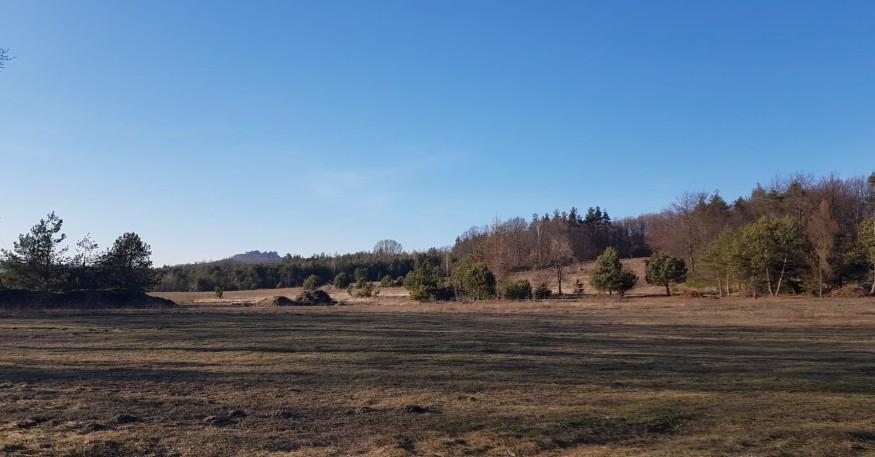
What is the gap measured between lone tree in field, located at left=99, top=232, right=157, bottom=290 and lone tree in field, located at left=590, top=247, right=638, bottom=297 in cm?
4809

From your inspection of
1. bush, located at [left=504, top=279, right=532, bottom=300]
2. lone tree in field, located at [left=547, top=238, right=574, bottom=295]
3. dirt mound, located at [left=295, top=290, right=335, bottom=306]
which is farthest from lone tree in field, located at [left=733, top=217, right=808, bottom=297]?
dirt mound, located at [left=295, top=290, right=335, bottom=306]

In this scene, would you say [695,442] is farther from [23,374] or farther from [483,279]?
[483,279]

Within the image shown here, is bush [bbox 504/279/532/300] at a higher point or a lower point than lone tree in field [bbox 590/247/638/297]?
lower

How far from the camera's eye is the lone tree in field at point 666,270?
65.9m

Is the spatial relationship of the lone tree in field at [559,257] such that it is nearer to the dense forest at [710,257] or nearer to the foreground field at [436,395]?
the dense forest at [710,257]

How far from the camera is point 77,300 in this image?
159 ft

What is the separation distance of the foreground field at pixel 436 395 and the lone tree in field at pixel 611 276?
41.7 metres

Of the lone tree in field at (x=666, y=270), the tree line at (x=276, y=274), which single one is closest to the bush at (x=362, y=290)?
the lone tree in field at (x=666, y=270)

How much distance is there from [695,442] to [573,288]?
241ft

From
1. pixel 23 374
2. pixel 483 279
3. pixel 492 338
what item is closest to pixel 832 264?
pixel 483 279

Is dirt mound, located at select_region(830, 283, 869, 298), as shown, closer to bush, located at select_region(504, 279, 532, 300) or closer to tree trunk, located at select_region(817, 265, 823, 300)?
tree trunk, located at select_region(817, 265, 823, 300)

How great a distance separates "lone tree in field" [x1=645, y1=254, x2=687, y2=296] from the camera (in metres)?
65.9

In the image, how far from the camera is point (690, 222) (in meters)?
81.7

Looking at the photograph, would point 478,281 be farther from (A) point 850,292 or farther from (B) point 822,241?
(A) point 850,292
